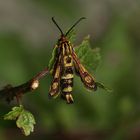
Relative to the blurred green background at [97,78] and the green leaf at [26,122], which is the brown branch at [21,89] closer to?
the green leaf at [26,122]

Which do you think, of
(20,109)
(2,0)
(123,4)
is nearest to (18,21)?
(2,0)

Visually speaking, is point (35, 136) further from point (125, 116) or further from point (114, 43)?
point (114, 43)

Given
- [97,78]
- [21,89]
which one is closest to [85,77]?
[21,89]

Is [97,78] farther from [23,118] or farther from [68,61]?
[68,61]

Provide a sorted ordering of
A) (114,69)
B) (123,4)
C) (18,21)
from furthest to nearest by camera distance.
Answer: (18,21) → (123,4) → (114,69)

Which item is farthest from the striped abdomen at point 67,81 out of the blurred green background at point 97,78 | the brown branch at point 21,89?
the blurred green background at point 97,78

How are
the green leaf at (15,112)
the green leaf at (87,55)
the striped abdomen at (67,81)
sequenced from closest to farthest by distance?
the striped abdomen at (67,81) → the green leaf at (15,112) → the green leaf at (87,55)
